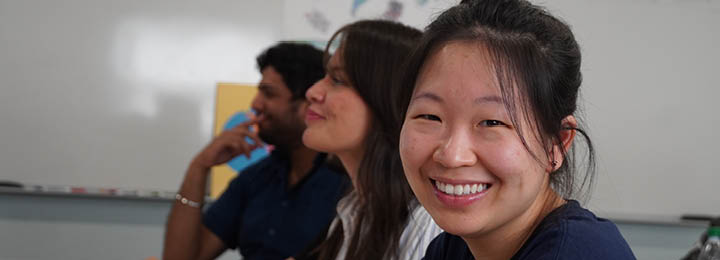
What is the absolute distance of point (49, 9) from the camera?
2742 millimetres

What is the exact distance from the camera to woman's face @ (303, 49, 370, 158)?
4.61ft

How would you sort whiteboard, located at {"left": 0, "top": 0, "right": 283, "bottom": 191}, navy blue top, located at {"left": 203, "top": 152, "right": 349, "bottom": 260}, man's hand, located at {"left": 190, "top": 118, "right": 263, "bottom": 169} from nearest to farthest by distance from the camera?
navy blue top, located at {"left": 203, "top": 152, "right": 349, "bottom": 260} < man's hand, located at {"left": 190, "top": 118, "right": 263, "bottom": 169} < whiteboard, located at {"left": 0, "top": 0, "right": 283, "bottom": 191}

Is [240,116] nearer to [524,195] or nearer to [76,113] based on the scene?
[76,113]

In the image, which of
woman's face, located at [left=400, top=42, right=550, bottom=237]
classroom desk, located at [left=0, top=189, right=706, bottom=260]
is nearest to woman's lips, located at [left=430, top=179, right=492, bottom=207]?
woman's face, located at [left=400, top=42, right=550, bottom=237]

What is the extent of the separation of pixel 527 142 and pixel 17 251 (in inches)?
106

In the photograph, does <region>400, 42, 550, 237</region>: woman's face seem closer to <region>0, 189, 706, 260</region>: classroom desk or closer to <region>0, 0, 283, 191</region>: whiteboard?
<region>0, 0, 283, 191</region>: whiteboard


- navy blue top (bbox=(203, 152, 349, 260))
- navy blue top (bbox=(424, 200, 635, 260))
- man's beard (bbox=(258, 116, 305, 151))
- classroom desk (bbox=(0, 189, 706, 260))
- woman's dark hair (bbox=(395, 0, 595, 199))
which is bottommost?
classroom desk (bbox=(0, 189, 706, 260))

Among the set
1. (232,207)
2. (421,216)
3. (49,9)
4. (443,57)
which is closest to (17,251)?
(49,9)

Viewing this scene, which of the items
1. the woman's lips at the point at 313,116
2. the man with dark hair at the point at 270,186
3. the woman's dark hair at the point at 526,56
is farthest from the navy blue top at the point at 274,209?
the woman's dark hair at the point at 526,56


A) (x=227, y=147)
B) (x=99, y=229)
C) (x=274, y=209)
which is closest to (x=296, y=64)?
(x=227, y=147)

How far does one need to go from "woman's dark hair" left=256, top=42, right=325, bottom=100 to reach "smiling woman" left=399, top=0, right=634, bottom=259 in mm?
1249

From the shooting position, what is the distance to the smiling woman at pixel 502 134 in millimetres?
726

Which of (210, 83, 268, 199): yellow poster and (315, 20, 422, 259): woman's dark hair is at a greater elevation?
(315, 20, 422, 259): woman's dark hair

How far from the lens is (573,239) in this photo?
2.25 feet
